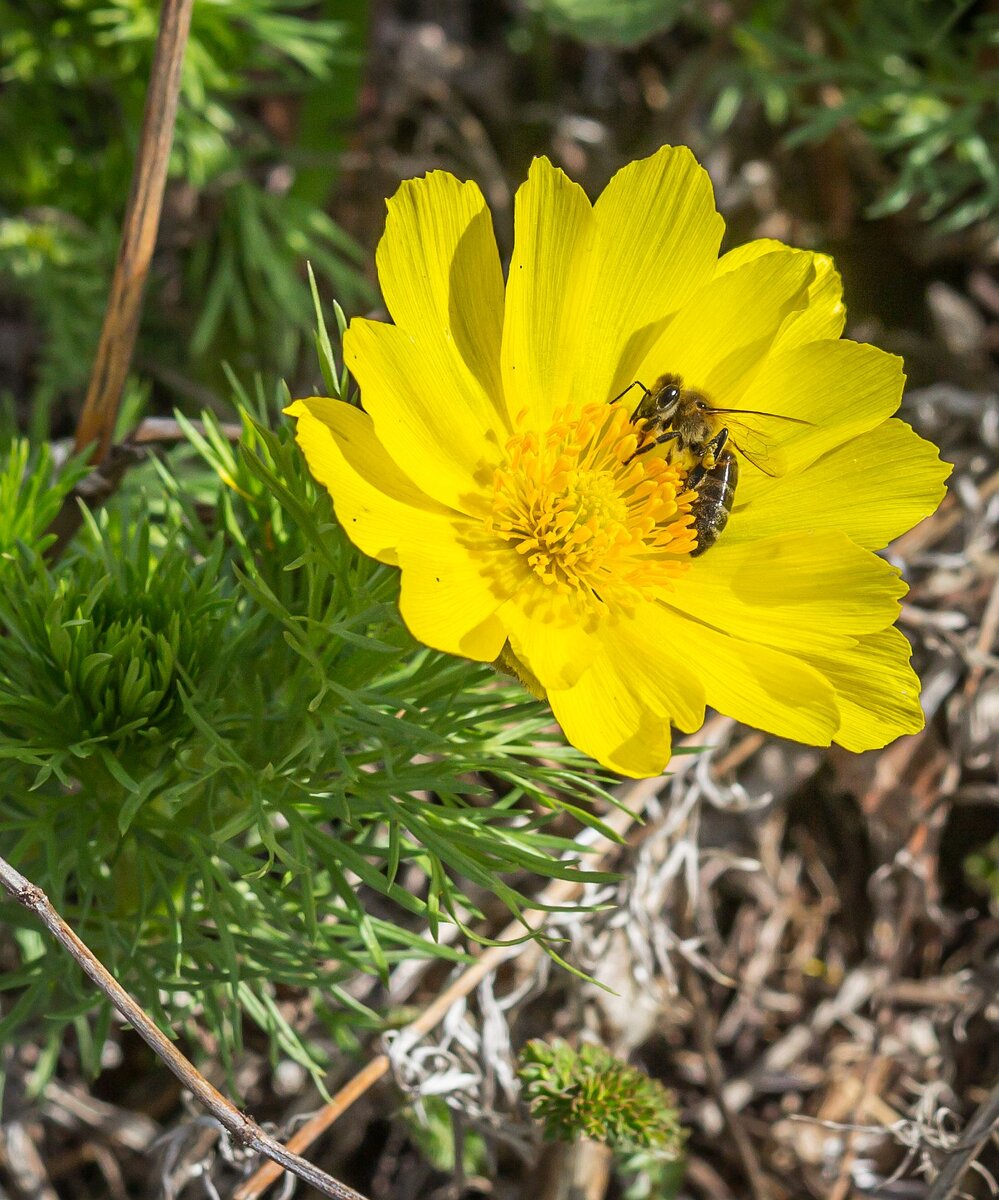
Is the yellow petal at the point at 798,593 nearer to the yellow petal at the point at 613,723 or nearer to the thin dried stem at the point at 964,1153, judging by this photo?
the yellow petal at the point at 613,723

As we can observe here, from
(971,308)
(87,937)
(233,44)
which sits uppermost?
(233,44)

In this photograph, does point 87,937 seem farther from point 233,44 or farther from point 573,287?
point 233,44

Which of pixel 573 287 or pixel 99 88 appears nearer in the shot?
pixel 573 287

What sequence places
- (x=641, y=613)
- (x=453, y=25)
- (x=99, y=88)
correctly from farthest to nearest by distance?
(x=453, y=25), (x=99, y=88), (x=641, y=613)

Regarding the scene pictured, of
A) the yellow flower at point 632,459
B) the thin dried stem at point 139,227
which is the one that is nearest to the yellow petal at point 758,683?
the yellow flower at point 632,459

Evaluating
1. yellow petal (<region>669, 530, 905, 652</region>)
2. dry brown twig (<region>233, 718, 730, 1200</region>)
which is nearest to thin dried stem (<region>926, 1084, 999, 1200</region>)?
dry brown twig (<region>233, 718, 730, 1200</region>)

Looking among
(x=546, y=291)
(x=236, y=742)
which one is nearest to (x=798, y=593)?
(x=546, y=291)

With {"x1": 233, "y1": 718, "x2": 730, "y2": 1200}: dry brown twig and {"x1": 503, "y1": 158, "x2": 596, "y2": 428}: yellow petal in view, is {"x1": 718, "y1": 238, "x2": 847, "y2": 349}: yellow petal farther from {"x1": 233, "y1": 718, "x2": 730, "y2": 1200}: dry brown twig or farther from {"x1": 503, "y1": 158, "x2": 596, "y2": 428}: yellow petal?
{"x1": 233, "y1": 718, "x2": 730, "y2": 1200}: dry brown twig

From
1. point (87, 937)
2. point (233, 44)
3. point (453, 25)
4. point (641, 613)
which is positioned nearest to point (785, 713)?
point (641, 613)
